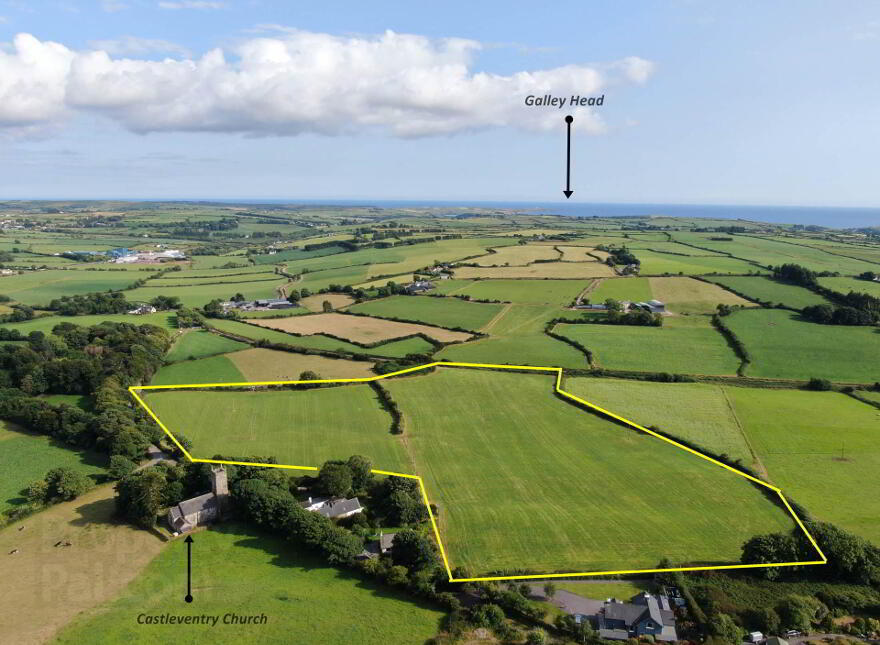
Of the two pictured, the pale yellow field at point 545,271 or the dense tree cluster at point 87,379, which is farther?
the pale yellow field at point 545,271

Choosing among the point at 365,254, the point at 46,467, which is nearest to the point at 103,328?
the point at 46,467

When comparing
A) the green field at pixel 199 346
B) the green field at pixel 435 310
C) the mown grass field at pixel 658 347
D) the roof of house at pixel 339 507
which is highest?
the green field at pixel 435 310

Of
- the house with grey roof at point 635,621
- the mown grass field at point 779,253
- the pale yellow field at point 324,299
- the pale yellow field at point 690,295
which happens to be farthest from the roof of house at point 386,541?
the mown grass field at point 779,253

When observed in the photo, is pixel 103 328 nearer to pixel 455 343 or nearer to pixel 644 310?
pixel 455 343

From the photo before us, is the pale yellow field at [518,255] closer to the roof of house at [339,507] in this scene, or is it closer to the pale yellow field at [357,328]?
the pale yellow field at [357,328]

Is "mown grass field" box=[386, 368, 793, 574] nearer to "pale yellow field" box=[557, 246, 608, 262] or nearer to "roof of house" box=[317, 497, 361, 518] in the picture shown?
"roof of house" box=[317, 497, 361, 518]

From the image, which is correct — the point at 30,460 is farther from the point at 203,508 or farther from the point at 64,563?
the point at 203,508

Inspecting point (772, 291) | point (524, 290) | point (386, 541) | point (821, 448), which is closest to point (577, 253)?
point (524, 290)
